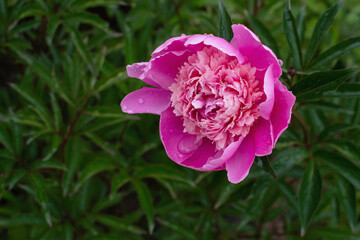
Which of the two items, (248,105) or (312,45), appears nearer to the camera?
(248,105)

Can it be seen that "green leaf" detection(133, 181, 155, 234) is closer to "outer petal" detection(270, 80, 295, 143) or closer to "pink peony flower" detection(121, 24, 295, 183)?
"pink peony flower" detection(121, 24, 295, 183)

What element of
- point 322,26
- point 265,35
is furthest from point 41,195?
point 322,26

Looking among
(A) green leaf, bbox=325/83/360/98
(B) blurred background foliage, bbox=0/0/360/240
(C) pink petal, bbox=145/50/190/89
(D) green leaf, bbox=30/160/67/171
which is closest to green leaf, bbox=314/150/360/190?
(B) blurred background foliage, bbox=0/0/360/240

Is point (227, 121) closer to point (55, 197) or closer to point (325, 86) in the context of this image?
point (325, 86)

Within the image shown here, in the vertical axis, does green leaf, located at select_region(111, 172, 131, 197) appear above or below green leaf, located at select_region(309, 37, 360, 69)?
below

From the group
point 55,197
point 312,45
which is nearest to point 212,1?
point 312,45

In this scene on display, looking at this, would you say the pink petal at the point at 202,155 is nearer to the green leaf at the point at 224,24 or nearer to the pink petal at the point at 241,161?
the pink petal at the point at 241,161
